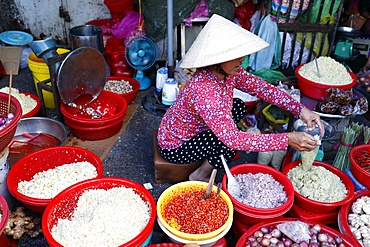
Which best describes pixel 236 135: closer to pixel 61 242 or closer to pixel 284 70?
pixel 61 242

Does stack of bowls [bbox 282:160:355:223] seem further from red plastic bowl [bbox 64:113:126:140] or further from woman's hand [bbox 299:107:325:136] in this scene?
red plastic bowl [bbox 64:113:126:140]

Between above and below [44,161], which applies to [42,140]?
below

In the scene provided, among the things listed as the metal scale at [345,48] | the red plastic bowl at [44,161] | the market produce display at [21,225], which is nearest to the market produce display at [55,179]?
the red plastic bowl at [44,161]

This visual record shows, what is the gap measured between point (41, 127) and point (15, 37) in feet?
8.41

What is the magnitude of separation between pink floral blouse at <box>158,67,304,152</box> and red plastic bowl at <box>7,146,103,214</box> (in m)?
0.57

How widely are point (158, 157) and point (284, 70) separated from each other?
2.53 meters

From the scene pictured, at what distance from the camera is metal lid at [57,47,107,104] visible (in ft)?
9.77

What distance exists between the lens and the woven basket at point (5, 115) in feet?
6.86

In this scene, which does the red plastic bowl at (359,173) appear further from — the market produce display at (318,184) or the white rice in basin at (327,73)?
the white rice in basin at (327,73)

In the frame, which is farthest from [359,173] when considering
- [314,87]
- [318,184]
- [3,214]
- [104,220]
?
[3,214]

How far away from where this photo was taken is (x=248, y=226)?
89.1 inches

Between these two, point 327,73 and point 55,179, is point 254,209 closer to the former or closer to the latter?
point 55,179

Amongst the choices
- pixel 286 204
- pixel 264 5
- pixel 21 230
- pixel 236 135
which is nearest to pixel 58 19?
pixel 264 5

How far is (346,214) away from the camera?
221 centimetres
